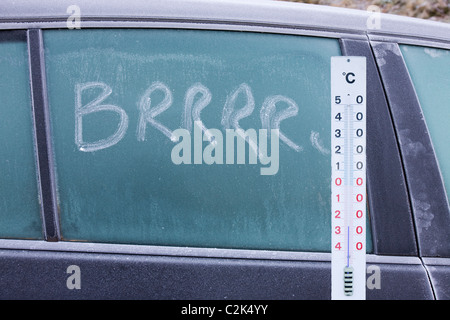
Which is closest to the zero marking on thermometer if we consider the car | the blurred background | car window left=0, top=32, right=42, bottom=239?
the car

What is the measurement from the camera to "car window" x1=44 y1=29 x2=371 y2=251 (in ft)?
5.75

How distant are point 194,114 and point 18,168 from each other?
0.67 m

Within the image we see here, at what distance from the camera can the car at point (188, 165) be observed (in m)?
1.72

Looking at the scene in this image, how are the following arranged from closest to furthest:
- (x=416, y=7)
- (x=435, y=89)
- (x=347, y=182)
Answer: (x=347, y=182) → (x=435, y=89) → (x=416, y=7)

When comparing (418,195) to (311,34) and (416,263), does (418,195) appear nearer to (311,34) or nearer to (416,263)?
(416,263)

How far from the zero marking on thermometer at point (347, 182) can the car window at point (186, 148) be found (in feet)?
0.11

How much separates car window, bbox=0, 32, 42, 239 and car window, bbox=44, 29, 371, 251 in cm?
10

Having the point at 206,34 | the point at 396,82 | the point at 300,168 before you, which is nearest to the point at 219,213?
the point at 300,168

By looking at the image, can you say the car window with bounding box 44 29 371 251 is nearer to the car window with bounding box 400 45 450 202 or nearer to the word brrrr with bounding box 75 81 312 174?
the word brrrr with bounding box 75 81 312 174

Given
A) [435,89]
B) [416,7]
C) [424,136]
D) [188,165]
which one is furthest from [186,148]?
[416,7]

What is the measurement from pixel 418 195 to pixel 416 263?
245mm

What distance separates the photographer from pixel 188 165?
1759 millimetres

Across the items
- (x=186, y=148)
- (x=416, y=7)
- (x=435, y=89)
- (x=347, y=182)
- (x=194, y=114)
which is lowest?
(x=347, y=182)

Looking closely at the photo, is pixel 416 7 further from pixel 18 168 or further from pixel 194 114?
pixel 18 168
